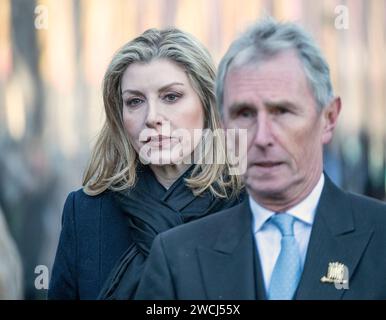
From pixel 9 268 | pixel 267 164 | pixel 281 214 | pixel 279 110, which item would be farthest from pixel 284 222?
pixel 9 268

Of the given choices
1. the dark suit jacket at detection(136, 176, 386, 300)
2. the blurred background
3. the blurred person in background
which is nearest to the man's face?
the dark suit jacket at detection(136, 176, 386, 300)

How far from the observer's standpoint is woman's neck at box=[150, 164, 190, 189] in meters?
2.40

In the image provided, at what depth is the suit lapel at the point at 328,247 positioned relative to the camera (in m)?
2.02

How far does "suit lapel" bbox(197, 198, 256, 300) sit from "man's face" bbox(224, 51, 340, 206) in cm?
12

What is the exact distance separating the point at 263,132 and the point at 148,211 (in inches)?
20.5

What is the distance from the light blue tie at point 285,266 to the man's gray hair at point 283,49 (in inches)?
11.3

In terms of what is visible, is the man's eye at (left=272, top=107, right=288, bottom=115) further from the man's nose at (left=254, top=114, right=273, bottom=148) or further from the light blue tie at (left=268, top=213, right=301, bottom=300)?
the light blue tie at (left=268, top=213, right=301, bottom=300)

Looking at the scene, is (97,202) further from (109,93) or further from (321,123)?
(321,123)

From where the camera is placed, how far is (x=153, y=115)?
2.35m

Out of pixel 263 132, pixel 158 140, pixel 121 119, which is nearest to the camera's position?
pixel 263 132

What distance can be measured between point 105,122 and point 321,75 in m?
0.79

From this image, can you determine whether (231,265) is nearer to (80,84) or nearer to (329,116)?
(329,116)

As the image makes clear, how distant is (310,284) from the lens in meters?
2.02

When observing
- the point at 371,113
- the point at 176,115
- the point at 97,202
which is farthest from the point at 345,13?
the point at 97,202
